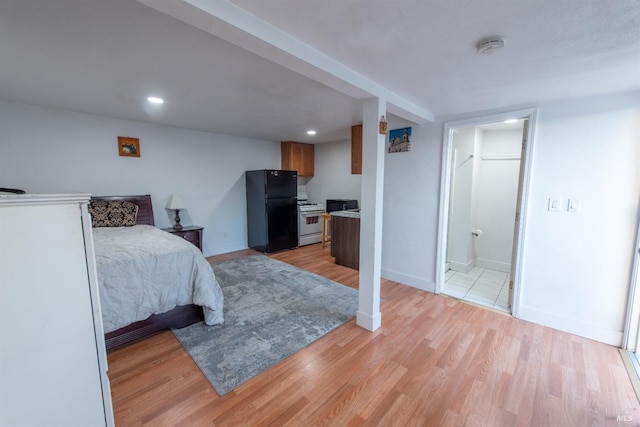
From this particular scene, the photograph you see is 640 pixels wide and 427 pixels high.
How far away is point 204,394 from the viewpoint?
1619 millimetres

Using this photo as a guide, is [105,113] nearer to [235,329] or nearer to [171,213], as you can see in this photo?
[171,213]

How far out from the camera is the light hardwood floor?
4.84 feet

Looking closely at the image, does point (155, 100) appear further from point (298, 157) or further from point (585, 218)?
point (585, 218)

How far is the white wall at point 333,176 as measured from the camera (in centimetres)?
535

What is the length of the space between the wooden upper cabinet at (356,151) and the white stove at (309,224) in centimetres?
193

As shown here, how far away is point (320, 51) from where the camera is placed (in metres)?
1.56

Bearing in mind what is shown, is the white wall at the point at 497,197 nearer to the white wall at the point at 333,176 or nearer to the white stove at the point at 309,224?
the white wall at the point at 333,176

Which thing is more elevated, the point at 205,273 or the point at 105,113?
the point at 105,113

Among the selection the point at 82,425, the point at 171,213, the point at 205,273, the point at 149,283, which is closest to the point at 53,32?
the point at 149,283

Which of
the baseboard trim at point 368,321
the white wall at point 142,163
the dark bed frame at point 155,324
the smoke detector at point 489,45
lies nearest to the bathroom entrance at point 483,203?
the baseboard trim at point 368,321

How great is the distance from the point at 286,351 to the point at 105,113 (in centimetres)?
380

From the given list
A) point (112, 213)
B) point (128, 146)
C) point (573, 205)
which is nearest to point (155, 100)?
point (128, 146)

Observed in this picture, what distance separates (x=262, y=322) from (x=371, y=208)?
1505 mm

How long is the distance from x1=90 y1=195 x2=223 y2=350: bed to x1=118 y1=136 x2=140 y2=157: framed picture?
1.69 meters
